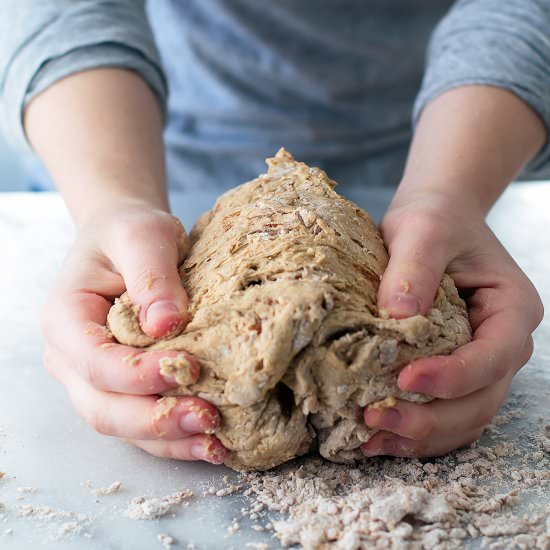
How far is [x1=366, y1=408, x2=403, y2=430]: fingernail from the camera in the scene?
906 millimetres

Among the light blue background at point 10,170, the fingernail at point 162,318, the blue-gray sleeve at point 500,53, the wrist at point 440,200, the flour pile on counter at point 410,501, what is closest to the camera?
the flour pile on counter at point 410,501

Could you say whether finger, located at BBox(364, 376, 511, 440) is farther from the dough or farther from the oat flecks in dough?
the oat flecks in dough

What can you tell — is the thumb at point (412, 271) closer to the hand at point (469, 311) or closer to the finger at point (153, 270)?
the hand at point (469, 311)

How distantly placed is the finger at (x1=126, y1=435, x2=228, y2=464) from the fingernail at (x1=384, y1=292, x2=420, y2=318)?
0.28 meters

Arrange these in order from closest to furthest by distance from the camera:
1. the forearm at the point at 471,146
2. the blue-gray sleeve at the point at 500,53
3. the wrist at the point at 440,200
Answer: the wrist at the point at 440,200 → the forearm at the point at 471,146 → the blue-gray sleeve at the point at 500,53

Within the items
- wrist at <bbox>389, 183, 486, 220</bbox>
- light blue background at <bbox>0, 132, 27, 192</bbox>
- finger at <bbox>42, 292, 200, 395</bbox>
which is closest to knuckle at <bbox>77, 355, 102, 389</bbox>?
finger at <bbox>42, 292, 200, 395</bbox>

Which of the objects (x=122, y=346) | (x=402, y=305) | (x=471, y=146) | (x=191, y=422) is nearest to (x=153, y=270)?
(x=122, y=346)

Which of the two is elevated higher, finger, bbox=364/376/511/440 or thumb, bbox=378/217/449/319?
thumb, bbox=378/217/449/319

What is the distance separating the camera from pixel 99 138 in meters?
1.37

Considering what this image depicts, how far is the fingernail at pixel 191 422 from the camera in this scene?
0.89 metres

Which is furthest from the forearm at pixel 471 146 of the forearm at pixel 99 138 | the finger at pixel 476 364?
the forearm at pixel 99 138

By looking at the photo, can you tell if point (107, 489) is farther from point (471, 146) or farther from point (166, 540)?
point (471, 146)

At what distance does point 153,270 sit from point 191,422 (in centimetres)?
22

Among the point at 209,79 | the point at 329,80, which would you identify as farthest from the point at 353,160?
the point at 209,79
